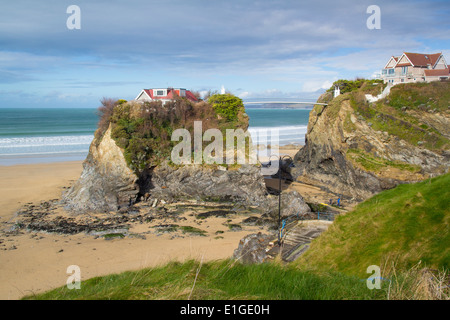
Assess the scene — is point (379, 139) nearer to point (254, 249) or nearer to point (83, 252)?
point (254, 249)

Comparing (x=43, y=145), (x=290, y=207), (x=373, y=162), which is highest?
(x=43, y=145)

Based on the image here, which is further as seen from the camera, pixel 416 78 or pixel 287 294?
pixel 416 78

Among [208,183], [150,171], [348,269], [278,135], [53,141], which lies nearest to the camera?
[348,269]

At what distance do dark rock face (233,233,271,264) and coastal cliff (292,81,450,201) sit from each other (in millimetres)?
14956

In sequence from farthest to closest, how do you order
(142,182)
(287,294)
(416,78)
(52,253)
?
(416,78), (142,182), (52,253), (287,294)

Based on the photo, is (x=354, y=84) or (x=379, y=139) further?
(x=354, y=84)

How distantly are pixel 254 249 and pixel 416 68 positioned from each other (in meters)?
35.4

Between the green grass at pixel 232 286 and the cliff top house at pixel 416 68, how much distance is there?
3902 centimetres

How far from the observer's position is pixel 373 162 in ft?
94.4

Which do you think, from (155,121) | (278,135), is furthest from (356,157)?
(278,135)

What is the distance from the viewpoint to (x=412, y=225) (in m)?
10.2

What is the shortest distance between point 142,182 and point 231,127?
990 cm
